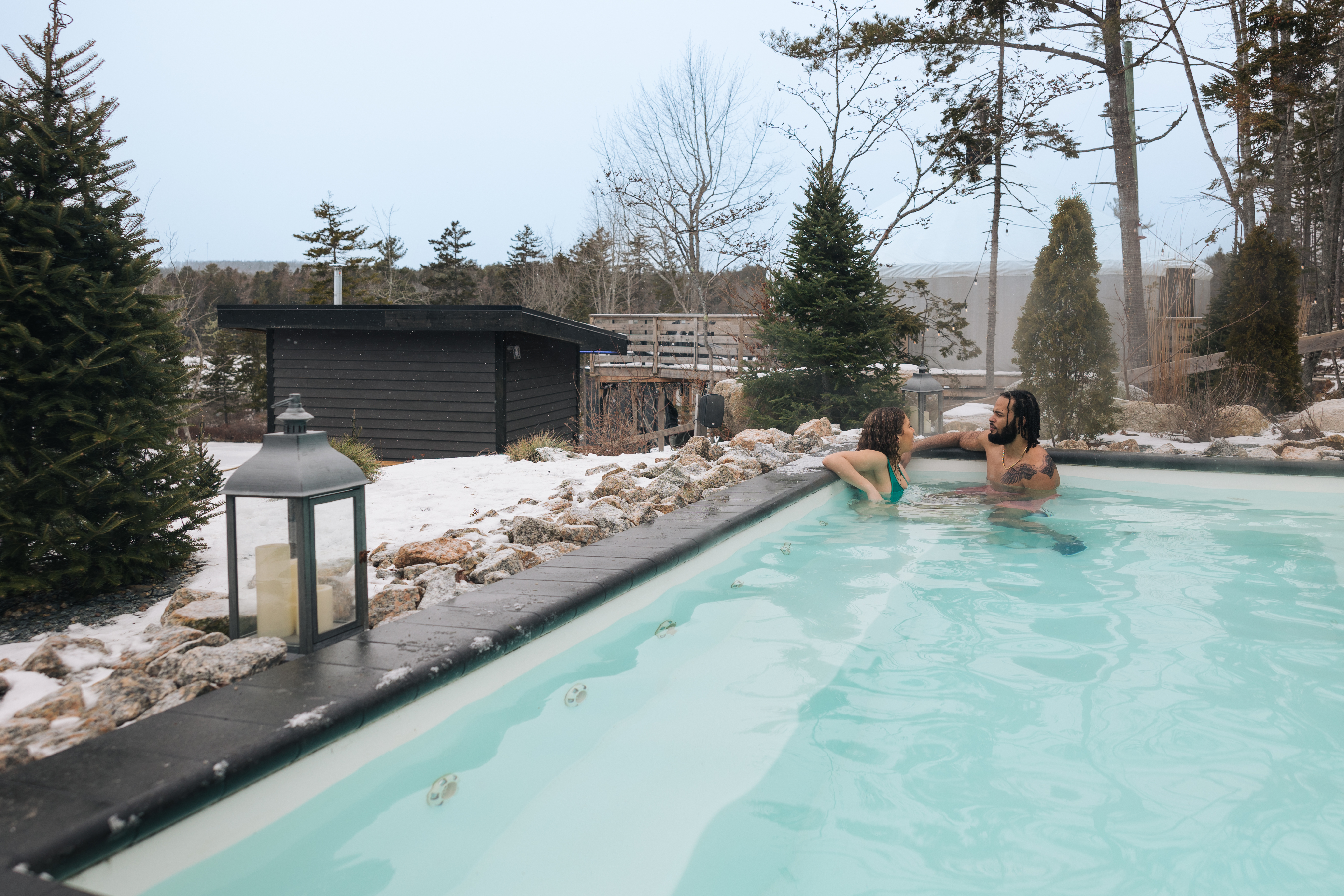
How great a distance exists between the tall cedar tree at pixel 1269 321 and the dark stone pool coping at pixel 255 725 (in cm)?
986

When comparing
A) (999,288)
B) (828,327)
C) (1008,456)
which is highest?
(999,288)

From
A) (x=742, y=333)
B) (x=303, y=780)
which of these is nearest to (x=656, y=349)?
(x=742, y=333)

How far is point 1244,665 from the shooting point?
3.13m

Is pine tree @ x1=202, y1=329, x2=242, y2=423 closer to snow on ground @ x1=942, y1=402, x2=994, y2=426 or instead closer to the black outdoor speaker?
the black outdoor speaker

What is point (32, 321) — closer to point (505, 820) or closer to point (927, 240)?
point (505, 820)

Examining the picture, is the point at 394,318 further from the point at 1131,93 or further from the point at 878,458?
the point at 1131,93

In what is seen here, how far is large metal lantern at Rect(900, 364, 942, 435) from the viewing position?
684 cm

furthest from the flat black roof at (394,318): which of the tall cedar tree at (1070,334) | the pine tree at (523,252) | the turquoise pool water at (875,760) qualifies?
the pine tree at (523,252)

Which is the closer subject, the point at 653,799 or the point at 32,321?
the point at 653,799

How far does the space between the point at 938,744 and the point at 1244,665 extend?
1.53 m

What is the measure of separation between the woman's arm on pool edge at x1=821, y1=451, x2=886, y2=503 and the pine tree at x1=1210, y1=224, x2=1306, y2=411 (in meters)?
6.86

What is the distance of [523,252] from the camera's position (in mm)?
40438

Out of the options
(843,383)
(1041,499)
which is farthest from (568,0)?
(1041,499)

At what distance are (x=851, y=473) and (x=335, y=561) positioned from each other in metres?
3.98
